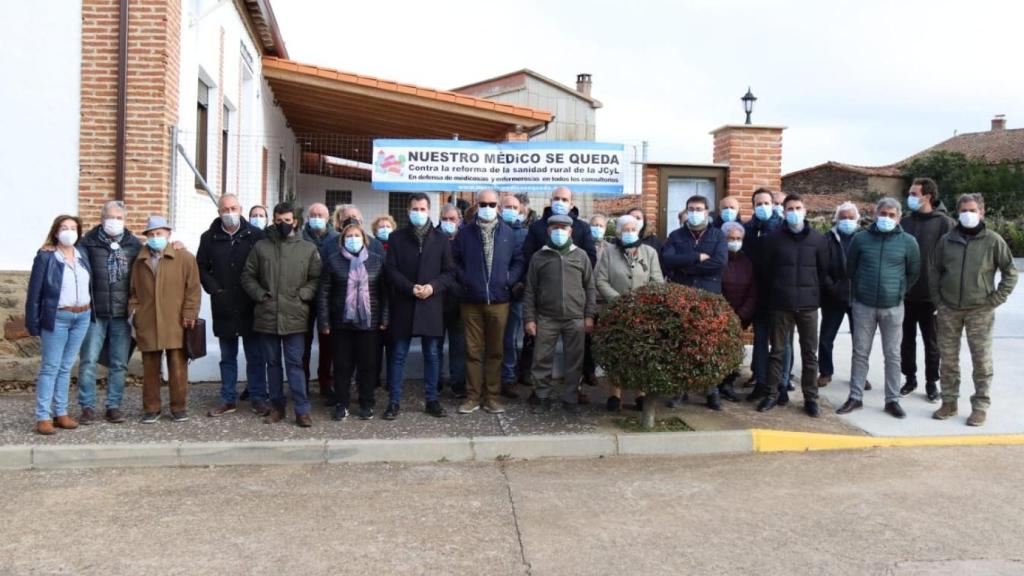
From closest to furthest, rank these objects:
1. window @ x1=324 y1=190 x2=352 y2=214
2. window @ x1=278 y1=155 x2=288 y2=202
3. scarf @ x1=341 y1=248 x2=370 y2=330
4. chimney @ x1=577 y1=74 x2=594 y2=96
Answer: scarf @ x1=341 y1=248 x2=370 y2=330, window @ x1=278 y1=155 x2=288 y2=202, window @ x1=324 y1=190 x2=352 y2=214, chimney @ x1=577 y1=74 x2=594 y2=96

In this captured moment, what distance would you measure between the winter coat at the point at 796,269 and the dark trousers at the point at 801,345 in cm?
12

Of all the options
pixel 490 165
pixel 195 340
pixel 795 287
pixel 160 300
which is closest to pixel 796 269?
pixel 795 287

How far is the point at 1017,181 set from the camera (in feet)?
129

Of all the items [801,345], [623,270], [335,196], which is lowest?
[801,345]

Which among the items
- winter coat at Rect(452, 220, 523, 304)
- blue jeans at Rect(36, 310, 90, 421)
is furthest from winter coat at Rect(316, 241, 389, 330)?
blue jeans at Rect(36, 310, 90, 421)

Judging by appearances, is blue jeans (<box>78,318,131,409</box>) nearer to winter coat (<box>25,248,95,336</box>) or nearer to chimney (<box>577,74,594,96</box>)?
winter coat (<box>25,248,95,336</box>)

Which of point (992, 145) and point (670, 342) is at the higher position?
point (992, 145)

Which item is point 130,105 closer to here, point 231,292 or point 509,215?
point 231,292

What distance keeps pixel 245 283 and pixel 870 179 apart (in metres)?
44.5

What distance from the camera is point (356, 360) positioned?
24.2 feet

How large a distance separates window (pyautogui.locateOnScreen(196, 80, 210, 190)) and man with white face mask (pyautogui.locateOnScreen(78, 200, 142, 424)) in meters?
3.52

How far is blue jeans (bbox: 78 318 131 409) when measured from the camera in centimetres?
704

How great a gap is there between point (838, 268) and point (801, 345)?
0.83m

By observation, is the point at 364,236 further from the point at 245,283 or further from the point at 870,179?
the point at 870,179
